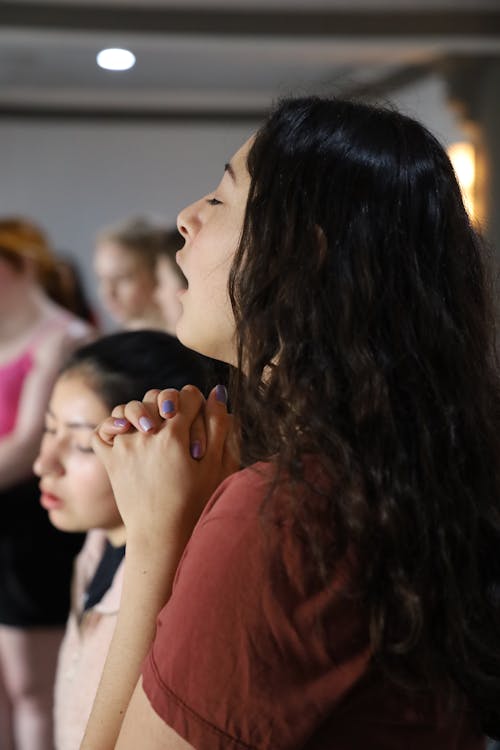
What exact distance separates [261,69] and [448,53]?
1205 mm

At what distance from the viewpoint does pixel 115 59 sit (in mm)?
4496

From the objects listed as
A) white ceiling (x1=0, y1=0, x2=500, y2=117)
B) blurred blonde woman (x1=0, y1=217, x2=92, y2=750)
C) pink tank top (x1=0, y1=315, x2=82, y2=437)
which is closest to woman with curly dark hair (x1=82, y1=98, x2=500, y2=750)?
blurred blonde woman (x1=0, y1=217, x2=92, y2=750)

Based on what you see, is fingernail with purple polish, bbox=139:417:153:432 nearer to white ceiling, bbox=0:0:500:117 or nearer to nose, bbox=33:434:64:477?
nose, bbox=33:434:64:477

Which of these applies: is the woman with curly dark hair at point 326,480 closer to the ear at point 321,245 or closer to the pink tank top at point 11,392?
the ear at point 321,245

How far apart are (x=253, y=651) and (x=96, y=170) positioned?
5525mm

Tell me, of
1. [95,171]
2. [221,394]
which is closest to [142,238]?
[221,394]

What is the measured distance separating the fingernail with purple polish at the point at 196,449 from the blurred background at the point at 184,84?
2.47m

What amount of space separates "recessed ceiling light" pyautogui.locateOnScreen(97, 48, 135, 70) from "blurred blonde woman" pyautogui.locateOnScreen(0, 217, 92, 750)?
2.14m

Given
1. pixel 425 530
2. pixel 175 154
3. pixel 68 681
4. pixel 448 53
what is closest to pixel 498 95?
pixel 448 53

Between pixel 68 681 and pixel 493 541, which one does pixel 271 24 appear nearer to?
pixel 68 681

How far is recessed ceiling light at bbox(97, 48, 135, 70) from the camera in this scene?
424 cm

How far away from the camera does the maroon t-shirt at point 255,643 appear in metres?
0.63

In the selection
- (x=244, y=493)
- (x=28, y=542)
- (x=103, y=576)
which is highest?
(x=244, y=493)

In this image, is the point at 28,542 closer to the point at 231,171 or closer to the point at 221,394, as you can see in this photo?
the point at 221,394
